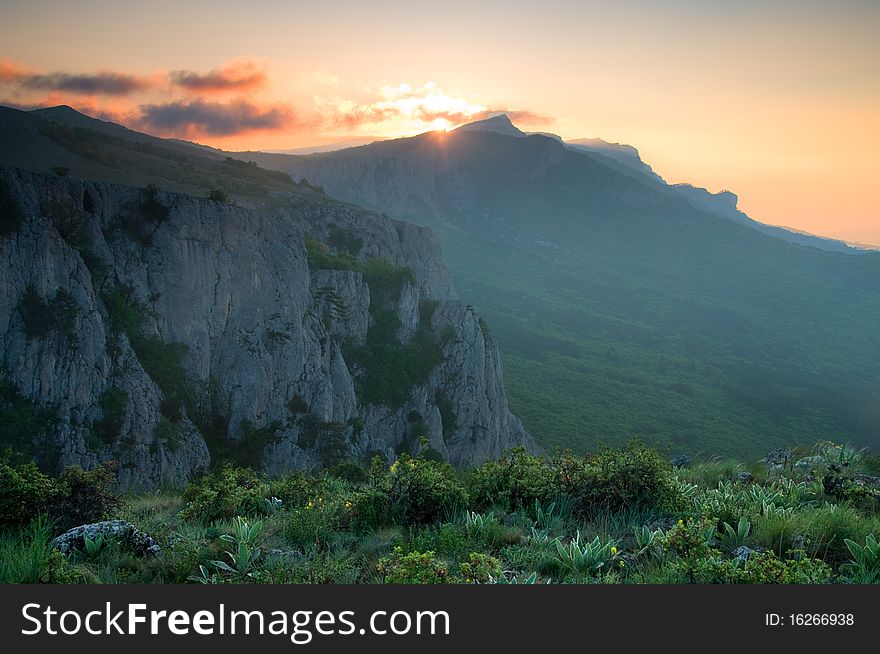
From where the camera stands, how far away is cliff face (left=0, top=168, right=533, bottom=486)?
28766 millimetres

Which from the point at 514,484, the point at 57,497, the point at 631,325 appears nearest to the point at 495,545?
the point at 514,484

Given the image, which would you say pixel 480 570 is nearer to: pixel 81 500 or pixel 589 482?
pixel 589 482

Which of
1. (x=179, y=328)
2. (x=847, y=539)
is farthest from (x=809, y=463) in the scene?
(x=179, y=328)

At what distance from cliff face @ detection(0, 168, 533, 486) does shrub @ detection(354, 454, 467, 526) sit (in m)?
26.5

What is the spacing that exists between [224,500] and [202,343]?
98.3ft

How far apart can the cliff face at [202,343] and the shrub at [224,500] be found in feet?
76.1

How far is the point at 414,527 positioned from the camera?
25.5ft

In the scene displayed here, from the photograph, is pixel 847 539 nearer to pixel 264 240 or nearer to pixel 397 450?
pixel 264 240

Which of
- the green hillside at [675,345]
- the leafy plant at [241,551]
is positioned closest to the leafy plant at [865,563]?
the leafy plant at [241,551]

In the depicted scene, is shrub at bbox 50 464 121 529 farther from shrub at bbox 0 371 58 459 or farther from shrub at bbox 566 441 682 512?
shrub at bbox 0 371 58 459

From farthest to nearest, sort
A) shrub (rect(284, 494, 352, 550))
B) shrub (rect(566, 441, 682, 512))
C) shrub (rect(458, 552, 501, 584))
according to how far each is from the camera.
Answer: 1. shrub (rect(566, 441, 682, 512))
2. shrub (rect(284, 494, 352, 550))
3. shrub (rect(458, 552, 501, 584))

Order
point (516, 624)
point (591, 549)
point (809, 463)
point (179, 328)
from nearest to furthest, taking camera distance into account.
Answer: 1. point (516, 624)
2. point (591, 549)
3. point (809, 463)
4. point (179, 328)

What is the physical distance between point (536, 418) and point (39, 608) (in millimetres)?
78604

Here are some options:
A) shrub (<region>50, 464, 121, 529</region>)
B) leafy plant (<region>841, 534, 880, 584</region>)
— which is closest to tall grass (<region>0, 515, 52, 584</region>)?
shrub (<region>50, 464, 121, 529</region>)
